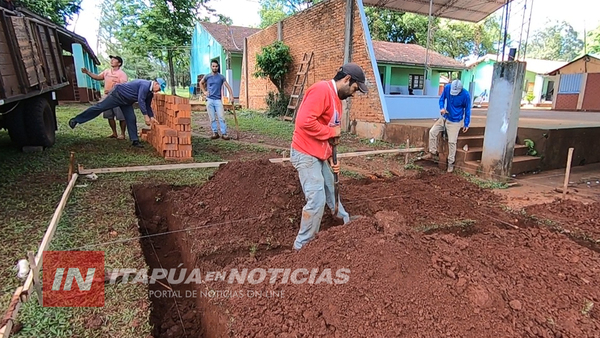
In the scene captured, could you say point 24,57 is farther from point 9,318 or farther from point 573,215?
point 573,215

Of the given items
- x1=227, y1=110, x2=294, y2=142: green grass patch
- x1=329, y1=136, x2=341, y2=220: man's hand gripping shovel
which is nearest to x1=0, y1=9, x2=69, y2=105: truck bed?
x1=329, y1=136, x2=341, y2=220: man's hand gripping shovel

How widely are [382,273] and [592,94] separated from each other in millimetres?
21603

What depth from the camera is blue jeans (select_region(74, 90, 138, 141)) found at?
6.29 metres

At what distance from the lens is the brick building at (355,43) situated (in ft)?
30.8

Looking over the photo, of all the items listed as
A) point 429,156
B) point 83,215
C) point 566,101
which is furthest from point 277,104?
point 566,101

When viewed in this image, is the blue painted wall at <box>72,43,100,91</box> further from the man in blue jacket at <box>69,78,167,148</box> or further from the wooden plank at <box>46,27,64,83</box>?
the man in blue jacket at <box>69,78,167,148</box>

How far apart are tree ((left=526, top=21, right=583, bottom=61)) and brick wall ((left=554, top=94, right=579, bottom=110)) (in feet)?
179

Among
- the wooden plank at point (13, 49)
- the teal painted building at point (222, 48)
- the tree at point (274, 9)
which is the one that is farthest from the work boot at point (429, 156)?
the tree at point (274, 9)

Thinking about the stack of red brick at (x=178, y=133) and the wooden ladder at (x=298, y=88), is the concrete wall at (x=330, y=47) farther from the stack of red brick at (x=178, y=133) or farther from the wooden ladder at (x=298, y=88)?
the stack of red brick at (x=178, y=133)

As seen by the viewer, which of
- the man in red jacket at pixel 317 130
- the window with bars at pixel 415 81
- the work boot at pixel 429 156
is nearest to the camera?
the man in red jacket at pixel 317 130

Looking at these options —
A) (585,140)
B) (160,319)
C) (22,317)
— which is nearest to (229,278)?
(160,319)

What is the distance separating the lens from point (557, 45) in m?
67.6

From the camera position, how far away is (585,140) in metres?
7.30

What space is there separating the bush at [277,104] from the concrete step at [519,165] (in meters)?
8.90
